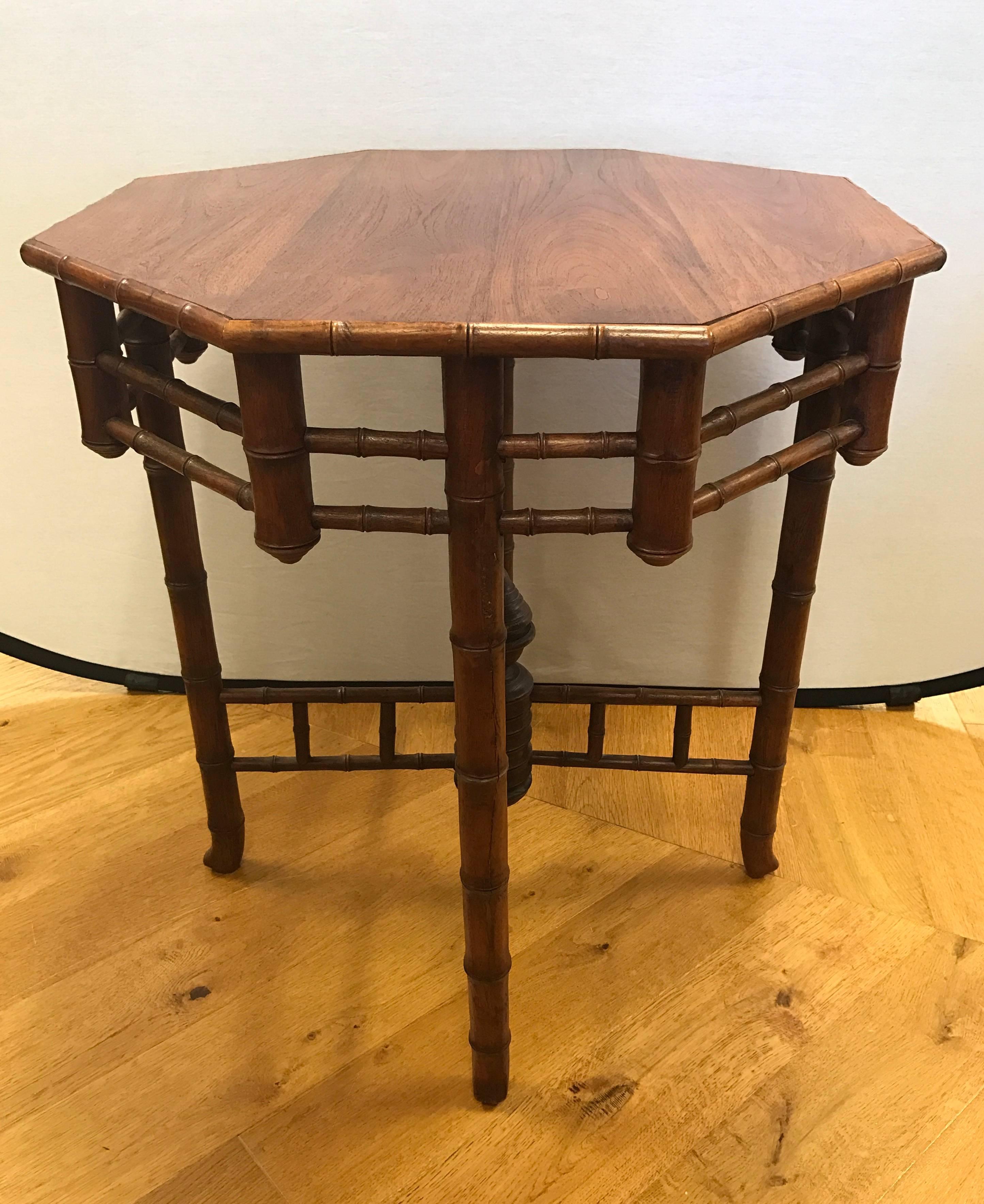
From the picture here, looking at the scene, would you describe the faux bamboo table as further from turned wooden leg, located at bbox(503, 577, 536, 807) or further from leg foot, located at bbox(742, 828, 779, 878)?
leg foot, located at bbox(742, 828, 779, 878)

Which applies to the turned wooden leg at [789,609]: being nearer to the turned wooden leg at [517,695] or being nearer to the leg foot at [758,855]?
the leg foot at [758,855]

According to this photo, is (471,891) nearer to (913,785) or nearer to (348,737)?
(348,737)

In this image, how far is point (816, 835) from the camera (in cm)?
125

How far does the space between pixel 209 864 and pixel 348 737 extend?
0.29 meters

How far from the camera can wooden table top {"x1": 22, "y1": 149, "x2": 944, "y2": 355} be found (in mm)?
598

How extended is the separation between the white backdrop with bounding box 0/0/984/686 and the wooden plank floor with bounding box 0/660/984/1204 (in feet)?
0.47

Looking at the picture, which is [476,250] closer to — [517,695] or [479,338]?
[479,338]

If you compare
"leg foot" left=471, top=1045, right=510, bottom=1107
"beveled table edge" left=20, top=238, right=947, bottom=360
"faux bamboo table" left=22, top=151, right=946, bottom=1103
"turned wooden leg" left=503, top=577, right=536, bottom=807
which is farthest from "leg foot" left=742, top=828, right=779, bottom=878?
"beveled table edge" left=20, top=238, right=947, bottom=360

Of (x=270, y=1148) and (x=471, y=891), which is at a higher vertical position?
(x=471, y=891)

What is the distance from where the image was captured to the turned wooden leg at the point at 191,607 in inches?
35.2

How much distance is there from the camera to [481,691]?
2.47 feet

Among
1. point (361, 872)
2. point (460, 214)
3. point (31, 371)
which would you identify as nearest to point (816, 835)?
point (361, 872)

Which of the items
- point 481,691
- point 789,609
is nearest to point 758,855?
point 789,609

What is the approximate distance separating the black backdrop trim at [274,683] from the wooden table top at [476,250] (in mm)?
725
